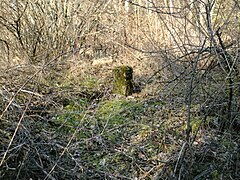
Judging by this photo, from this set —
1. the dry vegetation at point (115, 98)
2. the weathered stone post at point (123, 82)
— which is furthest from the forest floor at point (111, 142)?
the weathered stone post at point (123, 82)

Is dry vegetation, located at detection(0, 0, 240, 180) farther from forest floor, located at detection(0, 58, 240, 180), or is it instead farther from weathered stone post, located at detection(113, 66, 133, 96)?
weathered stone post, located at detection(113, 66, 133, 96)

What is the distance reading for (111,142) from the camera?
4.27m

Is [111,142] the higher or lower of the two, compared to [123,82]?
lower

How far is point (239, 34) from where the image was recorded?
3496 mm

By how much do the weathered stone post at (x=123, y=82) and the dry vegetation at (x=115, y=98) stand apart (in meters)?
0.17

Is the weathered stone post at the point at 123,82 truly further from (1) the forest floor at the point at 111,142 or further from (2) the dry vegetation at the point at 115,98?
(1) the forest floor at the point at 111,142

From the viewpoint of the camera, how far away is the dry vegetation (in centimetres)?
336

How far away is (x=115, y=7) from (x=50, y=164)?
6.71 metres

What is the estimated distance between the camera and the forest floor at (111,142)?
330cm

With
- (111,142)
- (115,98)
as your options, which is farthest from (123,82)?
(111,142)

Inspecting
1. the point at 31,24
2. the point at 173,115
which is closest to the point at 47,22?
the point at 31,24

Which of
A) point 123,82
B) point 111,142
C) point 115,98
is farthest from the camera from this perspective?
point 123,82

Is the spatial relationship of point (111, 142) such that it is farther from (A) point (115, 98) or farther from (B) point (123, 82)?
(B) point (123, 82)

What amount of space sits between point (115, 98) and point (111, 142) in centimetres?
187
